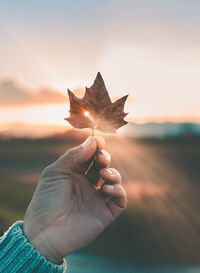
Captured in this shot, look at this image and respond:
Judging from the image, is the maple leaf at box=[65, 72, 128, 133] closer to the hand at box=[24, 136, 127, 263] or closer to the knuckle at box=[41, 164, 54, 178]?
the hand at box=[24, 136, 127, 263]

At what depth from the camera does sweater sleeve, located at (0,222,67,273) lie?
357 cm

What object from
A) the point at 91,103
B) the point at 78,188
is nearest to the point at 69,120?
the point at 91,103

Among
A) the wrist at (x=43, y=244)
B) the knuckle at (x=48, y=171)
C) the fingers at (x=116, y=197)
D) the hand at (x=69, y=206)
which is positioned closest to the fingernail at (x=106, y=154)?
the hand at (x=69, y=206)

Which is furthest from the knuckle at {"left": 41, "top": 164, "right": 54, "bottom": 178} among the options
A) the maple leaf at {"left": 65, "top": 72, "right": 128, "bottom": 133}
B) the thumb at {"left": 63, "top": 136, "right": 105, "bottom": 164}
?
the maple leaf at {"left": 65, "top": 72, "right": 128, "bottom": 133}

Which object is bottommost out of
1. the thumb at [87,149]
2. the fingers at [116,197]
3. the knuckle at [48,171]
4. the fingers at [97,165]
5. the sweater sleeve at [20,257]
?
the sweater sleeve at [20,257]

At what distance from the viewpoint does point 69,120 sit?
11.1ft

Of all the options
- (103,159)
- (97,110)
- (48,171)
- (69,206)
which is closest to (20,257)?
(69,206)

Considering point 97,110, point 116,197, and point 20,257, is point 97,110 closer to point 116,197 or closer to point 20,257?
point 116,197

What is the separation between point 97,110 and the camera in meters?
3.34

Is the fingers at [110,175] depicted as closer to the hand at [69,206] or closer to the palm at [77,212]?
the hand at [69,206]

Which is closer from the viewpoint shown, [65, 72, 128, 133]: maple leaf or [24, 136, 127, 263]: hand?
[65, 72, 128, 133]: maple leaf

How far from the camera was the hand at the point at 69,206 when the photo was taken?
3.57 m

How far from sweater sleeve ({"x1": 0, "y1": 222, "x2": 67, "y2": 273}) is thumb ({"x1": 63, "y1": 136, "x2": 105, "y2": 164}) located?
549 mm

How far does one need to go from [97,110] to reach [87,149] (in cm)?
28
